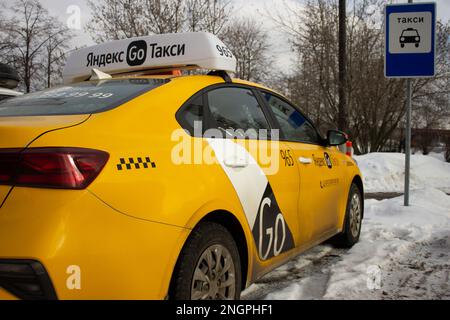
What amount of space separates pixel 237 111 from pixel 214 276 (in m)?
1.15

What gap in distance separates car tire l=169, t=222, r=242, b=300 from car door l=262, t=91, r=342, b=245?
3.28 feet

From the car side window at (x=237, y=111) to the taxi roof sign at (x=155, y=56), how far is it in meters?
0.20

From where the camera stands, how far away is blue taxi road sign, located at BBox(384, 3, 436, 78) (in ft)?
20.3

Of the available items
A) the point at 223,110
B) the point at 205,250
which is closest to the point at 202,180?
the point at 205,250

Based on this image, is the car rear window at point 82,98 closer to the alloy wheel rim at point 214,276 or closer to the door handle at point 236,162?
the door handle at point 236,162

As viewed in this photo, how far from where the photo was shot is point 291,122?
11.9 ft

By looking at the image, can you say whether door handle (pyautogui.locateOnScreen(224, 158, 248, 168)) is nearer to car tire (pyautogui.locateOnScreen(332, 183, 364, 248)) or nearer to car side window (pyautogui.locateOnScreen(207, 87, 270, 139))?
car side window (pyautogui.locateOnScreen(207, 87, 270, 139))

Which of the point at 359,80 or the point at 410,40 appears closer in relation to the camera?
the point at 410,40

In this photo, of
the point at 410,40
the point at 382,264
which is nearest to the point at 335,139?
the point at 382,264

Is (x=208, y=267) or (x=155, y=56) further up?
(x=155, y=56)

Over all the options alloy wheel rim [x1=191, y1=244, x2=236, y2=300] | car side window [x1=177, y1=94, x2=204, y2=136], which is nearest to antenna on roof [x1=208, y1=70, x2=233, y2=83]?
car side window [x1=177, y1=94, x2=204, y2=136]

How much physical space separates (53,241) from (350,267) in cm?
287

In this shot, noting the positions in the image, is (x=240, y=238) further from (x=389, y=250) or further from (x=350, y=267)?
(x=389, y=250)

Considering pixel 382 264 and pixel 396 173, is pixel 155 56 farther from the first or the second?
Answer: pixel 396 173
